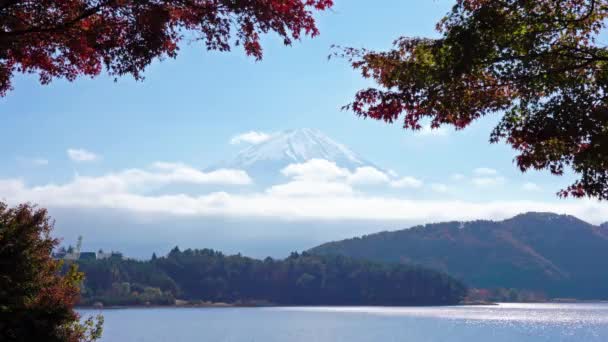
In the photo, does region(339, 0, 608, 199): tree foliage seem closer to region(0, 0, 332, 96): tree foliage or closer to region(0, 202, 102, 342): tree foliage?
region(0, 0, 332, 96): tree foliage

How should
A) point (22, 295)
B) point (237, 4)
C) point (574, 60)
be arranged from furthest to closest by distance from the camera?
1. point (22, 295)
2. point (574, 60)
3. point (237, 4)

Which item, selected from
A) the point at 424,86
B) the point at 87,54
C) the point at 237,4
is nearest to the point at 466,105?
the point at 424,86

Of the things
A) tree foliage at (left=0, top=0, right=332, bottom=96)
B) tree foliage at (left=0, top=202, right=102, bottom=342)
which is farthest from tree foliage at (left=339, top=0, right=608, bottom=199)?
tree foliage at (left=0, top=202, right=102, bottom=342)

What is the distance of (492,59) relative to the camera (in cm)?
1111

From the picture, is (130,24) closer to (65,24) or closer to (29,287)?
(65,24)

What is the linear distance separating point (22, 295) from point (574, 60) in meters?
14.6

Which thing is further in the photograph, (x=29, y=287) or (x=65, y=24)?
(x=29, y=287)

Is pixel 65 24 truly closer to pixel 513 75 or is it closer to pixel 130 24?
pixel 130 24

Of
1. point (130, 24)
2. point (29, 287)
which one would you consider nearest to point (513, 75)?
point (130, 24)

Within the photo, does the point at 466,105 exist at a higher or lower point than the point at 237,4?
lower

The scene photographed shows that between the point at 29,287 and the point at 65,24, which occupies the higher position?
the point at 65,24

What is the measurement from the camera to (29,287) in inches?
748

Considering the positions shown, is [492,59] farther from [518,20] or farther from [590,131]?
[590,131]

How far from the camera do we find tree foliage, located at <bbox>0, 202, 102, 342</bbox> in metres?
18.2
